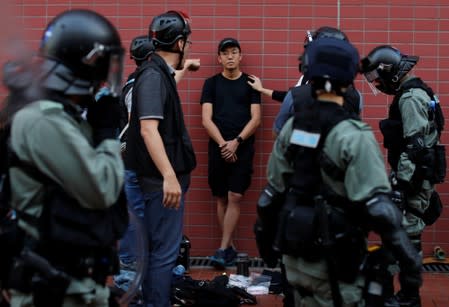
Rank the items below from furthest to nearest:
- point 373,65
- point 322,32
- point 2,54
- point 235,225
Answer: point 235,225, point 373,65, point 322,32, point 2,54

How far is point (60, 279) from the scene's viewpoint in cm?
343

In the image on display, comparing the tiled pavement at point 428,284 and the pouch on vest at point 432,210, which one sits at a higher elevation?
the pouch on vest at point 432,210

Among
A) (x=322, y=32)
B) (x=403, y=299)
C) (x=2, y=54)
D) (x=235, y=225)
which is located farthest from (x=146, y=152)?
(x=235, y=225)

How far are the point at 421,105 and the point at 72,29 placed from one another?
332cm

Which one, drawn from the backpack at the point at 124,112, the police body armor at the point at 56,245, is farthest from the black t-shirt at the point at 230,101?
the police body armor at the point at 56,245

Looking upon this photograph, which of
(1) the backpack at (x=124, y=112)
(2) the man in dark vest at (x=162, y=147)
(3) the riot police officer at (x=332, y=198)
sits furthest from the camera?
(1) the backpack at (x=124, y=112)

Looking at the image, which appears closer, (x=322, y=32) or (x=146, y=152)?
(x=146, y=152)

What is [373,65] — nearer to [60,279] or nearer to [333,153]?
[333,153]

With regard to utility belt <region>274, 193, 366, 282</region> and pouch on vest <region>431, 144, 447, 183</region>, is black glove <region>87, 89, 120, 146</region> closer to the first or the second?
utility belt <region>274, 193, 366, 282</region>

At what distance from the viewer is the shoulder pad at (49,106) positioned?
3446 mm

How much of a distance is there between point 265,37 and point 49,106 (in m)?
4.86

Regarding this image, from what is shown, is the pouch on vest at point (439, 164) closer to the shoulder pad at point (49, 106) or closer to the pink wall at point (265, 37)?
the pink wall at point (265, 37)

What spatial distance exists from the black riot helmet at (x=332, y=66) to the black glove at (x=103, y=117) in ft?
3.28

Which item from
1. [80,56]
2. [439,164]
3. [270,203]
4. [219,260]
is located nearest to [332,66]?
[270,203]
